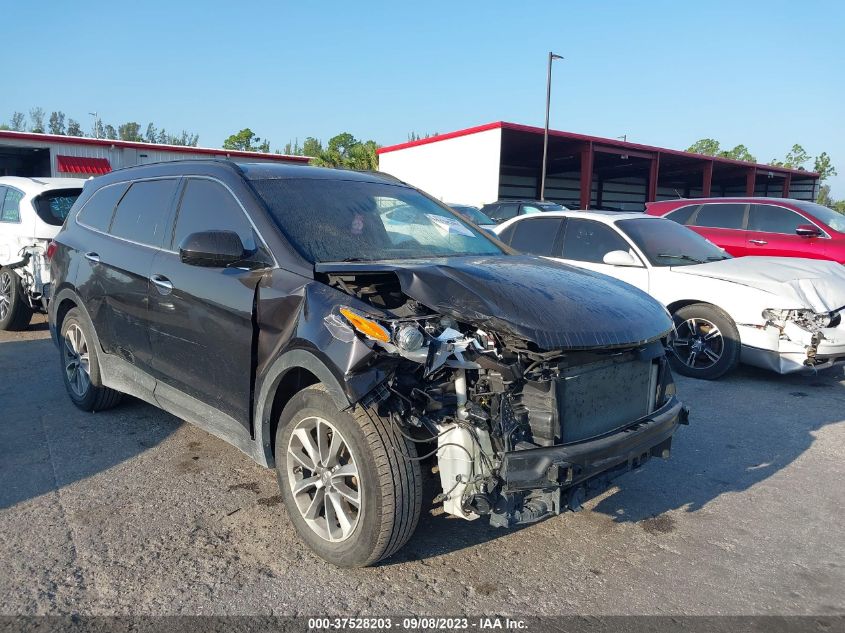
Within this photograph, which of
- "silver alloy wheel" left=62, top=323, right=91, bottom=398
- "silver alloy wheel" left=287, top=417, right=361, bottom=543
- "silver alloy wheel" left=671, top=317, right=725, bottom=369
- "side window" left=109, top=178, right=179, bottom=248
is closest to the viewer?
"silver alloy wheel" left=287, top=417, right=361, bottom=543

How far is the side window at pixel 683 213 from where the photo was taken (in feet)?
34.9

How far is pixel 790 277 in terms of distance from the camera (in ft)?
20.8

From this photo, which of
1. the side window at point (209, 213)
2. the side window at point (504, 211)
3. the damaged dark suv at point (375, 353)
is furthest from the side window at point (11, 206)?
the side window at point (504, 211)

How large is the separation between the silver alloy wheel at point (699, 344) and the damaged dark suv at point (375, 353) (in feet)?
10.2

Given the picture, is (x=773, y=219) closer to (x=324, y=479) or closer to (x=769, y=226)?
(x=769, y=226)

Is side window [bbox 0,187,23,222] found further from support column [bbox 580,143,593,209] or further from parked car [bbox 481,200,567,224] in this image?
support column [bbox 580,143,593,209]

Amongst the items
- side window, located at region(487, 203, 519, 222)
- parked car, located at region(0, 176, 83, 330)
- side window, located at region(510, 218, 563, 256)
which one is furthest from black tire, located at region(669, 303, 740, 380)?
side window, located at region(487, 203, 519, 222)

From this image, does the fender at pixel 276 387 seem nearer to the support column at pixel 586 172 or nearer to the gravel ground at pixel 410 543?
the gravel ground at pixel 410 543

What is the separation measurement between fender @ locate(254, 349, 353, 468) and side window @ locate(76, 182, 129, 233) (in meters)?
2.41

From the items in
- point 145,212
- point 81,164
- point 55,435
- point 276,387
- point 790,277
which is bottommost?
point 55,435

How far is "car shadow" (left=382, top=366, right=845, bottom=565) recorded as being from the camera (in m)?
3.55

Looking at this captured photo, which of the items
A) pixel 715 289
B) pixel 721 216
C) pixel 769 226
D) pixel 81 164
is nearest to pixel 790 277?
pixel 715 289

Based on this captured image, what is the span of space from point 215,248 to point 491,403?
5.27 feet

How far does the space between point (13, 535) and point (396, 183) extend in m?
3.07
